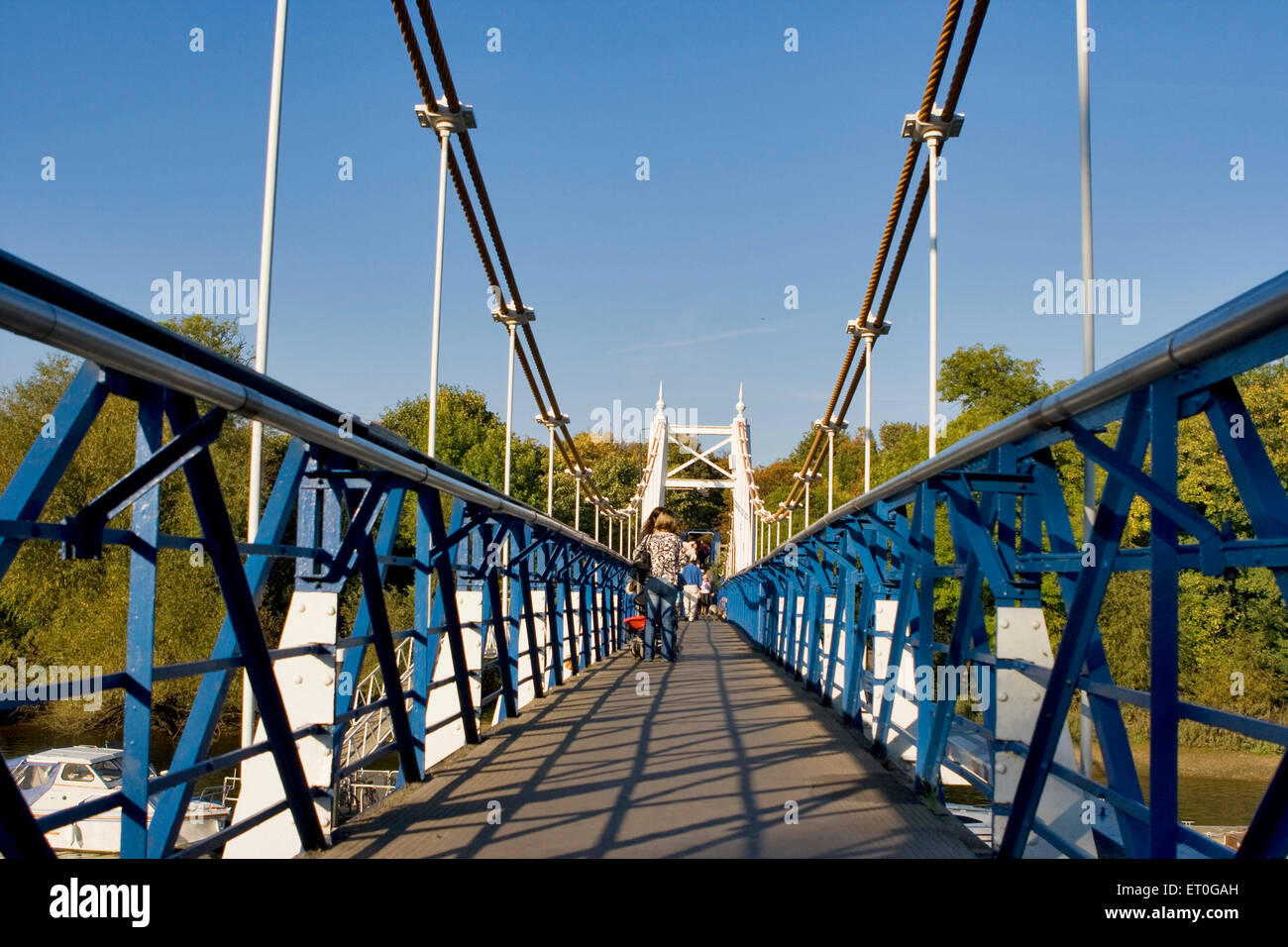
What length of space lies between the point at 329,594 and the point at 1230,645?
2485 cm

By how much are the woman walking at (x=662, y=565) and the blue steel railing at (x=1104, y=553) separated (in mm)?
5690

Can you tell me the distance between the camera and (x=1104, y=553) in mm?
2250

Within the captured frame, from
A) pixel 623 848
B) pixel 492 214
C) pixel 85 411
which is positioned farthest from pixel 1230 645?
pixel 85 411

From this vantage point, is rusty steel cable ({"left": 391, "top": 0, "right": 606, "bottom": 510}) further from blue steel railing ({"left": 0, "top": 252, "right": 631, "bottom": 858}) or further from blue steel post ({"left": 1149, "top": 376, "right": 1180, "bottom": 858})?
blue steel post ({"left": 1149, "top": 376, "right": 1180, "bottom": 858})

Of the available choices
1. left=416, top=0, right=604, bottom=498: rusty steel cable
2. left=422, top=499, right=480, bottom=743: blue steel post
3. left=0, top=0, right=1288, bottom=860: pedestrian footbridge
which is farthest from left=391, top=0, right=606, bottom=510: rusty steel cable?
left=422, top=499, right=480, bottom=743: blue steel post

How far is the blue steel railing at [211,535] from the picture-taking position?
1.89 metres

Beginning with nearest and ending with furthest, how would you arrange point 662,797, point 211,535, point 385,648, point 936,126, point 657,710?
point 211,535 < point 385,648 < point 662,797 < point 657,710 < point 936,126

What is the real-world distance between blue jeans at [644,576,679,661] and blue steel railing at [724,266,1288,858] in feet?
19.8

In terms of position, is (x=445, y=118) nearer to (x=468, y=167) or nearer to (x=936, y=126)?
(x=468, y=167)

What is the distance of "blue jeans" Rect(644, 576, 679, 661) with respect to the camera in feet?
34.5

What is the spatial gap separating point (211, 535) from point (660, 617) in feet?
28.9

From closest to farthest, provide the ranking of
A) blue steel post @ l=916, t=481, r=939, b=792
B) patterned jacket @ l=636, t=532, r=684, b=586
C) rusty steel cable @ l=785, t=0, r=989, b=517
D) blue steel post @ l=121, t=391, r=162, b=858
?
blue steel post @ l=121, t=391, r=162, b=858, blue steel post @ l=916, t=481, r=939, b=792, rusty steel cable @ l=785, t=0, r=989, b=517, patterned jacket @ l=636, t=532, r=684, b=586

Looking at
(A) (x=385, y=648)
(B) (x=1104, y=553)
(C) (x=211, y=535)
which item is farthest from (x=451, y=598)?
(B) (x=1104, y=553)

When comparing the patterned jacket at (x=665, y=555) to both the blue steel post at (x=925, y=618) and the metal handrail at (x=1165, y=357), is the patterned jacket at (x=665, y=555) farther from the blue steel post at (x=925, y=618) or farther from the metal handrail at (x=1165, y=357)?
the metal handrail at (x=1165, y=357)
